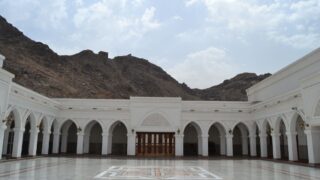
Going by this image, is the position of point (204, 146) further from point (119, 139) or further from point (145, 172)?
point (145, 172)

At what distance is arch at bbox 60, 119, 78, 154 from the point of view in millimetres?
29719

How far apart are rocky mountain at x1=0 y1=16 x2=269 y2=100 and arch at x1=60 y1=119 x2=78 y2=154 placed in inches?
1036

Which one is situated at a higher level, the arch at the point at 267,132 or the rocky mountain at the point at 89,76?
the rocky mountain at the point at 89,76

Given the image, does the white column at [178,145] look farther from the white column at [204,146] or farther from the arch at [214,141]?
the arch at [214,141]

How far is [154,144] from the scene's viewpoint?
28656mm

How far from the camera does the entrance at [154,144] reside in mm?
28547

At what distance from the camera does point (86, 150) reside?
2972cm

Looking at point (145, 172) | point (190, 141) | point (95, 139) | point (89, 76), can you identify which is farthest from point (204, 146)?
point (89, 76)

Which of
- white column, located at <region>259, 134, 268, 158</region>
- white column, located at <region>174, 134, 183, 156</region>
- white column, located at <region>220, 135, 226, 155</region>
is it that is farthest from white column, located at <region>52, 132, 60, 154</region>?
white column, located at <region>259, 134, 268, 158</region>

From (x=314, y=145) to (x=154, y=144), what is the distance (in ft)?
45.4

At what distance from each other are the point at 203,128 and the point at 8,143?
51.9 feet

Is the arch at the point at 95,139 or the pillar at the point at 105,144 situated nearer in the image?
the pillar at the point at 105,144

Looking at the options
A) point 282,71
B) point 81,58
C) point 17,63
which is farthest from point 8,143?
point 81,58

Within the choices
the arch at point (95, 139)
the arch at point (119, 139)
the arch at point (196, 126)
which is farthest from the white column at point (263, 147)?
the arch at point (95, 139)
